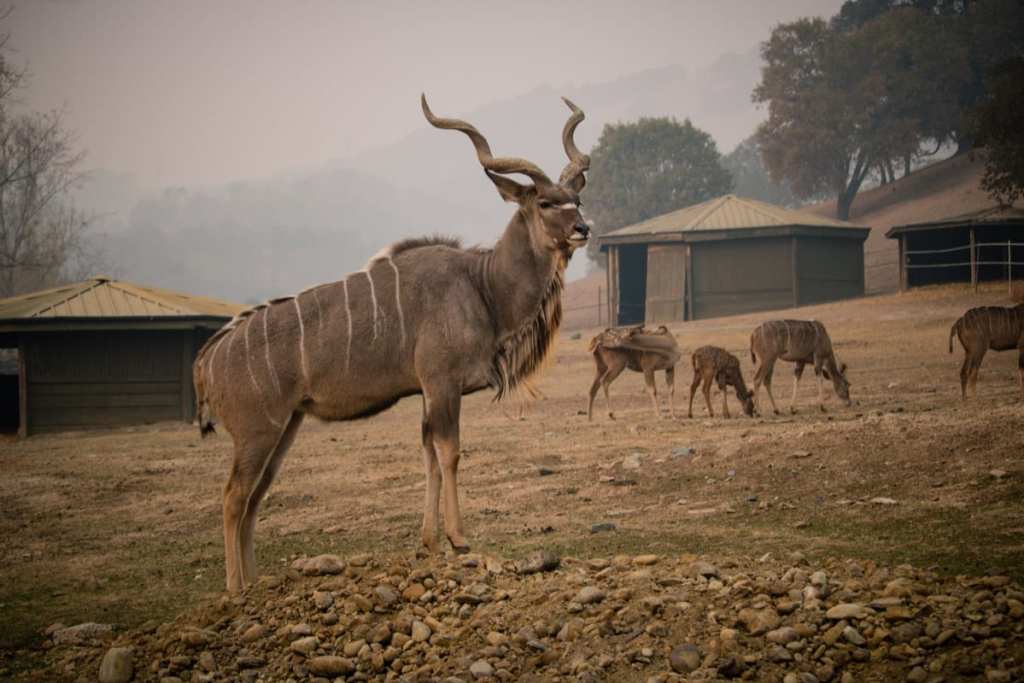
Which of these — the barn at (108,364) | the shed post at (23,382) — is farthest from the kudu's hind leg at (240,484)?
the shed post at (23,382)

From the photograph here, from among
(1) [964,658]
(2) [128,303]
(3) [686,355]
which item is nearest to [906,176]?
(3) [686,355]

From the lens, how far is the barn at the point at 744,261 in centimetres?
4216

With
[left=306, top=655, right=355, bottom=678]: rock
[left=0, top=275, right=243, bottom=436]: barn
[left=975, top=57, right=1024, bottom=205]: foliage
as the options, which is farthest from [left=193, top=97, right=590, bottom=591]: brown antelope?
[left=975, top=57, right=1024, bottom=205]: foliage

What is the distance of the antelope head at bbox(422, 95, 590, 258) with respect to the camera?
8547 millimetres

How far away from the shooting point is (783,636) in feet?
19.6

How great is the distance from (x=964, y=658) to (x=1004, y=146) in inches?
1600

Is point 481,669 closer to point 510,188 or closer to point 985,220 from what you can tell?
point 510,188

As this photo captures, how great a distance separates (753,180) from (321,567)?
10412 centimetres

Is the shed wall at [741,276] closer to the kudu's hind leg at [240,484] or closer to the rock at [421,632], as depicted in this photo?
the kudu's hind leg at [240,484]

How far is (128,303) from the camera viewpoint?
2631 cm

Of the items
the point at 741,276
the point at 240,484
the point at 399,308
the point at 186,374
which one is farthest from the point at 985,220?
the point at 240,484

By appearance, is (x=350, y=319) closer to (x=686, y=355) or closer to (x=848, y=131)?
(x=686, y=355)

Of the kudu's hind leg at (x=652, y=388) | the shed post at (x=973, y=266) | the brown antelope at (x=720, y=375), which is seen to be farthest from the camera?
the shed post at (x=973, y=266)

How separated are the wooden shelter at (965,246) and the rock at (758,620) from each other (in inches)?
1279
